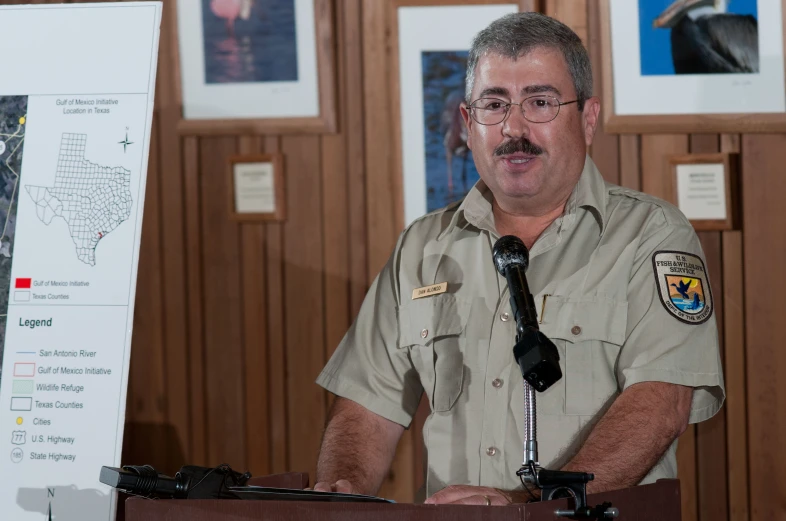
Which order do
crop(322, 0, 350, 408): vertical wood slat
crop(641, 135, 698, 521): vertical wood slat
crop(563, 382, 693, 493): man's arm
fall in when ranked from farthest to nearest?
crop(322, 0, 350, 408): vertical wood slat < crop(641, 135, 698, 521): vertical wood slat < crop(563, 382, 693, 493): man's arm

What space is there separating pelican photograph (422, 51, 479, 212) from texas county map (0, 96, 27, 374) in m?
1.28

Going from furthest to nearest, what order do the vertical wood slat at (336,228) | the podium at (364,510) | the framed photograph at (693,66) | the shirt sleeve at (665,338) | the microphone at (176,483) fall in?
1. the vertical wood slat at (336,228)
2. the framed photograph at (693,66)
3. the shirt sleeve at (665,338)
4. the microphone at (176,483)
5. the podium at (364,510)

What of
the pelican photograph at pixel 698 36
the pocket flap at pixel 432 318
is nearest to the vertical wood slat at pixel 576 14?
the pelican photograph at pixel 698 36

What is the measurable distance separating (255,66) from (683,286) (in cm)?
156

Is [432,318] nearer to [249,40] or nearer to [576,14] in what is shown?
[576,14]

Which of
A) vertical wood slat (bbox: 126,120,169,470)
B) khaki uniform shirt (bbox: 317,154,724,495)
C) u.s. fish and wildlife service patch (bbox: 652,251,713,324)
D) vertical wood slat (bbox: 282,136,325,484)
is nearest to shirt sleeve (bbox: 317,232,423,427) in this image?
khaki uniform shirt (bbox: 317,154,724,495)

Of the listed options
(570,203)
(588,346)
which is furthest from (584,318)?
(570,203)

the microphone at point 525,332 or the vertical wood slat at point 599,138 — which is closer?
the microphone at point 525,332

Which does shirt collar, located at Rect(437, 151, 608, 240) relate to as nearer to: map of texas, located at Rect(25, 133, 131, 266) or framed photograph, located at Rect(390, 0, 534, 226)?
framed photograph, located at Rect(390, 0, 534, 226)

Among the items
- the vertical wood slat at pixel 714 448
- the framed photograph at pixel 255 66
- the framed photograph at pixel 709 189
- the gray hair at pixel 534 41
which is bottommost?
the vertical wood slat at pixel 714 448

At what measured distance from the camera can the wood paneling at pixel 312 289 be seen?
2701mm

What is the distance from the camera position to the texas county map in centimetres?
187

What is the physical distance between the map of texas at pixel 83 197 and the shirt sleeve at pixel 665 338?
104 cm

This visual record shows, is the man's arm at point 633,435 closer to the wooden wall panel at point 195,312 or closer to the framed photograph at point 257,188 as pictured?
the framed photograph at point 257,188
